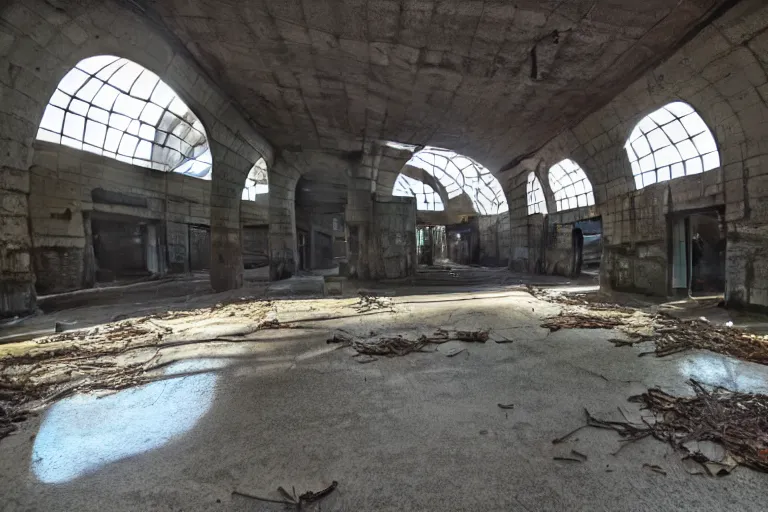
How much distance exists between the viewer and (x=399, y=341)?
13.4 ft

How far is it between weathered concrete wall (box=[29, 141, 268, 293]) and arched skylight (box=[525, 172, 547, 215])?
54.6 ft

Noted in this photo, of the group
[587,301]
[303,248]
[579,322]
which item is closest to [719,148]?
[587,301]

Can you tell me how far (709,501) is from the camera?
5.04ft

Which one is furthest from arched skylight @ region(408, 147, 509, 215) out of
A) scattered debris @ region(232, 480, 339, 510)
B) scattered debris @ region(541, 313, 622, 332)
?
scattered debris @ region(232, 480, 339, 510)

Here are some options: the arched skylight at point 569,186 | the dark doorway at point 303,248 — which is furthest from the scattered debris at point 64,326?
the arched skylight at point 569,186

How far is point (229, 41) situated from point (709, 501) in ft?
25.8

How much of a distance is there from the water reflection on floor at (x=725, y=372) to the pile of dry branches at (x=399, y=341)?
6.79ft

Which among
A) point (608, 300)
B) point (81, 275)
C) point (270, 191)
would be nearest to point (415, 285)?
point (608, 300)

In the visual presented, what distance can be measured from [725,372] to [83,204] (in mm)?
17168

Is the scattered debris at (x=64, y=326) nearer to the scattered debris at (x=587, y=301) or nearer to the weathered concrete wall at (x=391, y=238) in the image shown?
the weathered concrete wall at (x=391, y=238)

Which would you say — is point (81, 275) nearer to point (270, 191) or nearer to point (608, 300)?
point (270, 191)

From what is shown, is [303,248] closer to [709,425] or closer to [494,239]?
[494,239]

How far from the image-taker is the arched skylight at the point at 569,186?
1089 cm

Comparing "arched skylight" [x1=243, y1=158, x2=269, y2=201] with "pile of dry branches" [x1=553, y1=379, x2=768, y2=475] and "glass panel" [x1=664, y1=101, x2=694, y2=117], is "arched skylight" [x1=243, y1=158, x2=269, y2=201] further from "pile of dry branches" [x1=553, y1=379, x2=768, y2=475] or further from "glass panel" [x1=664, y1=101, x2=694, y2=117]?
"pile of dry branches" [x1=553, y1=379, x2=768, y2=475]
